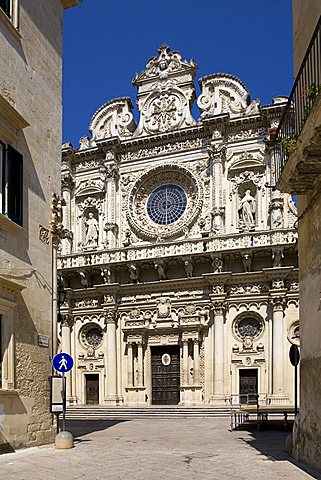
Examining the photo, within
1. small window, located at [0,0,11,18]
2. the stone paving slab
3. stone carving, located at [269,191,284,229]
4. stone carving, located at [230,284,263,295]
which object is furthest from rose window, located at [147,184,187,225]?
small window, located at [0,0,11,18]

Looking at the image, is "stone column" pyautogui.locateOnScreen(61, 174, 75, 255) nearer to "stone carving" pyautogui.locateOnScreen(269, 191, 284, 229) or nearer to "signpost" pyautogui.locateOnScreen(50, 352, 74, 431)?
"stone carving" pyautogui.locateOnScreen(269, 191, 284, 229)

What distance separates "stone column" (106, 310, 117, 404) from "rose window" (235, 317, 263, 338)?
5.97 meters

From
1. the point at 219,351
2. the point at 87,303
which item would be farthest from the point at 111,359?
the point at 219,351

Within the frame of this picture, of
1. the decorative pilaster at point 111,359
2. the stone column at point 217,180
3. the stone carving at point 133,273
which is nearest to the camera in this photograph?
the decorative pilaster at point 111,359

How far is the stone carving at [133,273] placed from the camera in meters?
Result: 28.6

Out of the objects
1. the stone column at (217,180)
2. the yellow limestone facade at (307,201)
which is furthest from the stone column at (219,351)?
the yellow limestone facade at (307,201)

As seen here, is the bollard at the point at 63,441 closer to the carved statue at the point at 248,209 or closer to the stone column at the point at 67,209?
the carved statue at the point at 248,209

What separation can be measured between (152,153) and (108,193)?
303cm

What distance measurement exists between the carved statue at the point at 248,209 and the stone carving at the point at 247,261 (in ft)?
5.84

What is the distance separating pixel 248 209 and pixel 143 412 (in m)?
10.3

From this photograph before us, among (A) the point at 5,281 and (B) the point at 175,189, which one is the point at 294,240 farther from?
(A) the point at 5,281

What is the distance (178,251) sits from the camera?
28016 millimetres

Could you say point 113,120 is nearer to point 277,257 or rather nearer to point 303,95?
point 277,257

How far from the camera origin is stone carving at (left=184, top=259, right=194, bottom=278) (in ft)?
90.6
